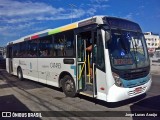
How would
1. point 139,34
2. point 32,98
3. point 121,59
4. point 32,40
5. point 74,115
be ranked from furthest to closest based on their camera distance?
point 32,40
point 32,98
point 139,34
point 121,59
point 74,115

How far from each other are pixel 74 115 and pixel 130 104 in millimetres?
2301

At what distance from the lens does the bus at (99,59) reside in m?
6.77

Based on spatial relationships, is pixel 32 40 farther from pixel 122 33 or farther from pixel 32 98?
pixel 122 33

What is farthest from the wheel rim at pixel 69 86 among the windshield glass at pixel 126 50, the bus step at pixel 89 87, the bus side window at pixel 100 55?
the windshield glass at pixel 126 50

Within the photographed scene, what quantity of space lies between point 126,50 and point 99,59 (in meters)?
0.98

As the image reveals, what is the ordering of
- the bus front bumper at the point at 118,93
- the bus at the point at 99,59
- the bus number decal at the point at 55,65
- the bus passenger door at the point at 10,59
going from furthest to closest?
the bus passenger door at the point at 10,59 < the bus number decal at the point at 55,65 < the bus at the point at 99,59 < the bus front bumper at the point at 118,93

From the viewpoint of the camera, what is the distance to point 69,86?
8875 millimetres

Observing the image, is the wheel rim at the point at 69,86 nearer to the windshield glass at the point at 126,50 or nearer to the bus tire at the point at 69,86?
the bus tire at the point at 69,86

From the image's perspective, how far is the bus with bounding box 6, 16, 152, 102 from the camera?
6770mm

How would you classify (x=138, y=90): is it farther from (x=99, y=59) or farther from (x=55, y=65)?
(x=55, y=65)

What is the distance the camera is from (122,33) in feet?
23.9

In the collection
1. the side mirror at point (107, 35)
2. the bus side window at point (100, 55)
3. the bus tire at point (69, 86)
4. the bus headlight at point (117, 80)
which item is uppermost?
the side mirror at point (107, 35)

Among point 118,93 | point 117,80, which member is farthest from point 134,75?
point 118,93

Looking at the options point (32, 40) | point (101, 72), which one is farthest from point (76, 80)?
point (32, 40)
